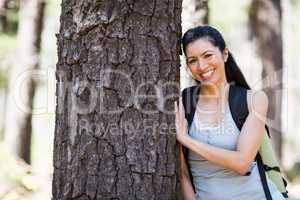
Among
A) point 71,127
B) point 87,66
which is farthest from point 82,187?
point 87,66

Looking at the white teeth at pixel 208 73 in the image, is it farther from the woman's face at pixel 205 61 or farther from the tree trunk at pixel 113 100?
the tree trunk at pixel 113 100

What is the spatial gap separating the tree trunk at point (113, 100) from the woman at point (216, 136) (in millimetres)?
287

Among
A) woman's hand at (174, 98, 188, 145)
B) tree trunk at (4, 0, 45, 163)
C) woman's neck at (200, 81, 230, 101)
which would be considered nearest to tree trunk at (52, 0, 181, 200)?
woman's hand at (174, 98, 188, 145)

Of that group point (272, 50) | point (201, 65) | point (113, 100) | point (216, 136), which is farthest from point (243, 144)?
point (272, 50)

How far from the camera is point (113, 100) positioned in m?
3.00

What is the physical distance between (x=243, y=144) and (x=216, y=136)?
0.61ft

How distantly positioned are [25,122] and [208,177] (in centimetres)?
662

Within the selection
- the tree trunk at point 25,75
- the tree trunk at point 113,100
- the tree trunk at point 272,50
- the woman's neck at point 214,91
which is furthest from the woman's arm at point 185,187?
the tree trunk at point 272,50

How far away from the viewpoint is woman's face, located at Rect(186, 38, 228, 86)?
133 inches

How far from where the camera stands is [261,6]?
10.9 meters

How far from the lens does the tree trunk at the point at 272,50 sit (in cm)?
1056

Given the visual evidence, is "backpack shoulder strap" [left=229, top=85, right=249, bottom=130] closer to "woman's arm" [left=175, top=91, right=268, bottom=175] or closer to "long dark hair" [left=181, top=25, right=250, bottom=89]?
"woman's arm" [left=175, top=91, right=268, bottom=175]

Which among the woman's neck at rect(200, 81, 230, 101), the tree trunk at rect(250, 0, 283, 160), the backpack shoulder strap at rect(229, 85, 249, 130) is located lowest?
the backpack shoulder strap at rect(229, 85, 249, 130)

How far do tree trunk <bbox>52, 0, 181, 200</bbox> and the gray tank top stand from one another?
0.38 m
